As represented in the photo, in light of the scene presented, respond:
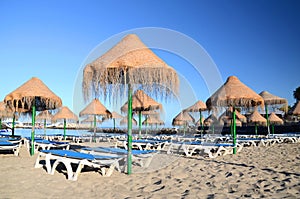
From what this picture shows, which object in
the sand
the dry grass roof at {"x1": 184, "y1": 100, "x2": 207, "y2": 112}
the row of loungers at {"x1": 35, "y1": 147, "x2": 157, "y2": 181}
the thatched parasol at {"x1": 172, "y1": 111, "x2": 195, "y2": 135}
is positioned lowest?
the sand

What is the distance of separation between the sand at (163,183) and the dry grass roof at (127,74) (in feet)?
4.56

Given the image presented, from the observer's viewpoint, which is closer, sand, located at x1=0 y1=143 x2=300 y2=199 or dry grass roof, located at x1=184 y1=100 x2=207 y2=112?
sand, located at x1=0 y1=143 x2=300 y2=199

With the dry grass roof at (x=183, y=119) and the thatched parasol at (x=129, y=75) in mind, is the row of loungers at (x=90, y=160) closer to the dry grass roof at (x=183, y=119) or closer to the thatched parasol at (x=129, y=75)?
the thatched parasol at (x=129, y=75)

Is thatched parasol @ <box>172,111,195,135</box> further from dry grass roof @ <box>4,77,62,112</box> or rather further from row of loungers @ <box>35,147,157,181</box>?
row of loungers @ <box>35,147,157,181</box>

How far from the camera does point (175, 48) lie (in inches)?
187

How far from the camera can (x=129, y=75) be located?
13.6 feet

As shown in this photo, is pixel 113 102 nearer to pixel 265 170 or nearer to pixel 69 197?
pixel 69 197

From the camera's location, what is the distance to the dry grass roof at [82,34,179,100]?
4117 millimetres

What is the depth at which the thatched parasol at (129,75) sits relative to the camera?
412cm

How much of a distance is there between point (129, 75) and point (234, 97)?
3.98 meters

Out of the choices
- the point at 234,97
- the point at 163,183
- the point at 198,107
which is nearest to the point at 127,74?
the point at 163,183

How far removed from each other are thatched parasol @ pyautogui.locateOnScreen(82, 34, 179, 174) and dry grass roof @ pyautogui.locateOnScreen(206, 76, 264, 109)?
3.36m

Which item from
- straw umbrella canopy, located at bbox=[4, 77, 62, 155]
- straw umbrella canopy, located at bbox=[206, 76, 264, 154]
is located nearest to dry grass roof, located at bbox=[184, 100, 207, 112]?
straw umbrella canopy, located at bbox=[206, 76, 264, 154]

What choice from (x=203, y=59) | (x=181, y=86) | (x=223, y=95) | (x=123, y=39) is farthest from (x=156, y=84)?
(x=223, y=95)
